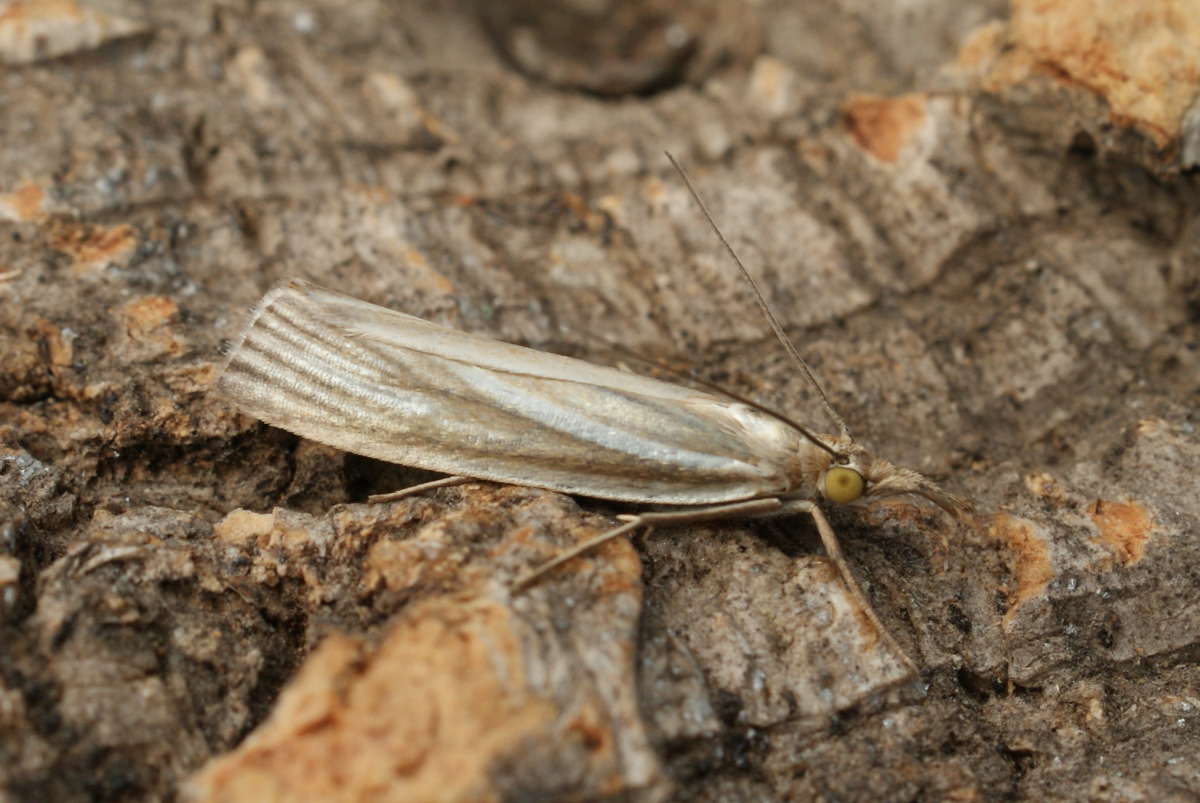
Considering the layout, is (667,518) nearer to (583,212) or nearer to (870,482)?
(870,482)

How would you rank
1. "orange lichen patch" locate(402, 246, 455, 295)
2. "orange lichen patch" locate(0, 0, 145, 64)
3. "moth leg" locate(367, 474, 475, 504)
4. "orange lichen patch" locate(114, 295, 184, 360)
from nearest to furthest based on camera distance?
"moth leg" locate(367, 474, 475, 504) → "orange lichen patch" locate(114, 295, 184, 360) → "orange lichen patch" locate(402, 246, 455, 295) → "orange lichen patch" locate(0, 0, 145, 64)

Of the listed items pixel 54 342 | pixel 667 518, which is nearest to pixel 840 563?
pixel 667 518

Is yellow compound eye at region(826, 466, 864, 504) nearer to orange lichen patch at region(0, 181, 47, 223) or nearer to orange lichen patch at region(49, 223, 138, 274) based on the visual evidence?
orange lichen patch at region(49, 223, 138, 274)

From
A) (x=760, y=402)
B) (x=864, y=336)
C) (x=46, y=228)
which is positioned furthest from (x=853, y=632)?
(x=46, y=228)

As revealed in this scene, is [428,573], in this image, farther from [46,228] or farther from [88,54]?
[88,54]

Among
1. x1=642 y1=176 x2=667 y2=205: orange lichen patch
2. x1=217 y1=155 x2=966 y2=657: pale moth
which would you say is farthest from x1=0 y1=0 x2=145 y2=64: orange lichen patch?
x1=642 y1=176 x2=667 y2=205: orange lichen patch
